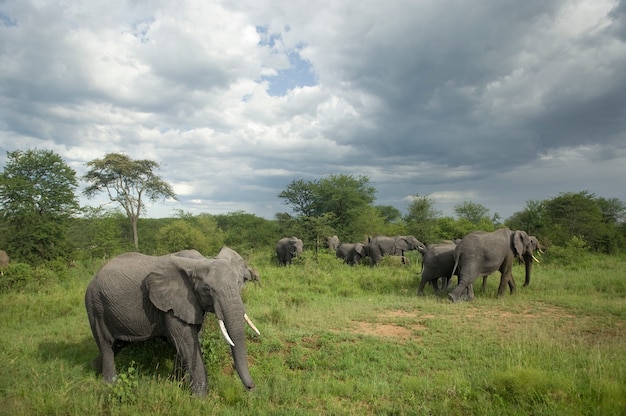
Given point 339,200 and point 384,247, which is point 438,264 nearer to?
point 384,247

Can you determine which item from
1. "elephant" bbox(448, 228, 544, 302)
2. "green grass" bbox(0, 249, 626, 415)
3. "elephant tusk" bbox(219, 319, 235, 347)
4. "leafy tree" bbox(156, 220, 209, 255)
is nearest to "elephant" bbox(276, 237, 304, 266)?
"leafy tree" bbox(156, 220, 209, 255)

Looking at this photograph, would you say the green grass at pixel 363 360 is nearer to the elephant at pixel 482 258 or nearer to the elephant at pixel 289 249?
the elephant at pixel 482 258

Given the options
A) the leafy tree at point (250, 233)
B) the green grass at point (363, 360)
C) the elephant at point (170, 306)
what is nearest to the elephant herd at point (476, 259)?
the green grass at point (363, 360)

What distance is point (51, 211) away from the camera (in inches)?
725

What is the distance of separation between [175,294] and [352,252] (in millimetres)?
20329

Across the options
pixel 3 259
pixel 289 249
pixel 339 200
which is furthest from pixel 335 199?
pixel 3 259

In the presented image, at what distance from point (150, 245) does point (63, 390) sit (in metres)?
25.8

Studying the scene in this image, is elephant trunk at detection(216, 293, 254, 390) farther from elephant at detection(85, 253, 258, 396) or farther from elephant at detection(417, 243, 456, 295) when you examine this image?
elephant at detection(417, 243, 456, 295)

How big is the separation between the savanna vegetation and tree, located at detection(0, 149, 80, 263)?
2.3 inches

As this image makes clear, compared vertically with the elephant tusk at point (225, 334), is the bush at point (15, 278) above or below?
below

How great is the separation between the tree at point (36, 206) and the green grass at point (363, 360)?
5.94m

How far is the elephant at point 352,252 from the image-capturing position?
2435cm

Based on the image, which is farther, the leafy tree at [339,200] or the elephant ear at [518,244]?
the leafy tree at [339,200]

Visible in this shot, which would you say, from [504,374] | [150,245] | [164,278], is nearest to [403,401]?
[504,374]
